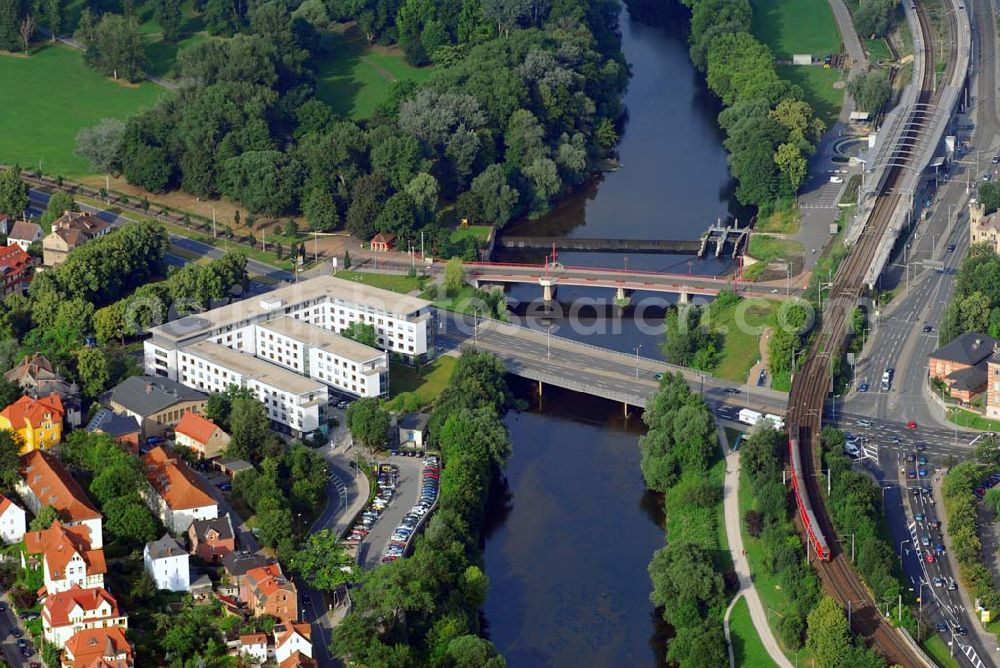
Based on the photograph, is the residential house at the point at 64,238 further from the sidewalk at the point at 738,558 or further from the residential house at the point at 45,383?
the sidewalk at the point at 738,558

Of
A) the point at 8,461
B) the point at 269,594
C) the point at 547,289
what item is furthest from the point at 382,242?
the point at 269,594

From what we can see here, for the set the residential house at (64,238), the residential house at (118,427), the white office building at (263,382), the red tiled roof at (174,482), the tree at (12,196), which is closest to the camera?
the red tiled roof at (174,482)

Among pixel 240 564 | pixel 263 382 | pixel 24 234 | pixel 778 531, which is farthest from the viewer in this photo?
pixel 24 234

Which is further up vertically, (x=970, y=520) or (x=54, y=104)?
(x=54, y=104)

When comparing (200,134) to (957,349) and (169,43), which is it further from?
(957,349)

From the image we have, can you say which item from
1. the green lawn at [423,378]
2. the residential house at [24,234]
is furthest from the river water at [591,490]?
the residential house at [24,234]

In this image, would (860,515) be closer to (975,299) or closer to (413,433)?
(413,433)
